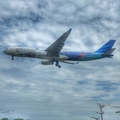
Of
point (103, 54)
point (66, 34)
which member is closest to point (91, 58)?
point (103, 54)

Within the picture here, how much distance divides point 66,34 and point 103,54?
18382mm

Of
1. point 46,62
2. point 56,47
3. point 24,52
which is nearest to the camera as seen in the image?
point 24,52

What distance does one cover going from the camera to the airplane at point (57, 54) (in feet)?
250

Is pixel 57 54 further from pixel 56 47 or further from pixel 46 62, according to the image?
pixel 46 62

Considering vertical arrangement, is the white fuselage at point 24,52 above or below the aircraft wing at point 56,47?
below

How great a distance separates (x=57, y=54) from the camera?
262ft

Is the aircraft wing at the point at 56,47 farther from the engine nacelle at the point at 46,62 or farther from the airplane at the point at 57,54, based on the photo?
the engine nacelle at the point at 46,62

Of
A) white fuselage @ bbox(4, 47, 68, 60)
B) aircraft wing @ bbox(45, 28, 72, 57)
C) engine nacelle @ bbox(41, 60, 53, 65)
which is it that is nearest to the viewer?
aircraft wing @ bbox(45, 28, 72, 57)

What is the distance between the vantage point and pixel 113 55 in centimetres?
8062

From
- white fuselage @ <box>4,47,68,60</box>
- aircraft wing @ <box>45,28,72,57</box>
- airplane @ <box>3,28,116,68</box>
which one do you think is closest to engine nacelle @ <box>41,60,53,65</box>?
airplane @ <box>3,28,116,68</box>

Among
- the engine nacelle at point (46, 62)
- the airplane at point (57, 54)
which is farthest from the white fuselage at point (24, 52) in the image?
the engine nacelle at point (46, 62)

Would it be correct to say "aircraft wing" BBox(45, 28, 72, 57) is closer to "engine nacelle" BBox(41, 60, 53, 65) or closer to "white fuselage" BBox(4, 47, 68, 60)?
"white fuselage" BBox(4, 47, 68, 60)

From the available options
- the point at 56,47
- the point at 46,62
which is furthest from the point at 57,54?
the point at 46,62

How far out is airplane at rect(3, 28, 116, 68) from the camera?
76.2 meters
